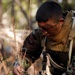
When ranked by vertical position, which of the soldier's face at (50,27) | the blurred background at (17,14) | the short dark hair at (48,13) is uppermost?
the short dark hair at (48,13)

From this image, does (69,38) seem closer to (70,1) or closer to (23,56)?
(23,56)

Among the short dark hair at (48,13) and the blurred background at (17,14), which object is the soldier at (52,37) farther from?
the blurred background at (17,14)

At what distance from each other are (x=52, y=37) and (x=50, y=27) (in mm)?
176

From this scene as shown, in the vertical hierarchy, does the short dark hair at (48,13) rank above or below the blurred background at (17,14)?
above

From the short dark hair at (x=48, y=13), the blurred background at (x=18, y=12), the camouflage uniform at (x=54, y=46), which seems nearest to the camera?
the short dark hair at (x=48, y=13)

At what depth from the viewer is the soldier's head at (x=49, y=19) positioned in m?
4.28

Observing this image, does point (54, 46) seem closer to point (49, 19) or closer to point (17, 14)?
point (49, 19)

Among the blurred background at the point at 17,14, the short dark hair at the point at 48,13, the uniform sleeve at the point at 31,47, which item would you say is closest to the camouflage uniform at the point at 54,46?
the uniform sleeve at the point at 31,47

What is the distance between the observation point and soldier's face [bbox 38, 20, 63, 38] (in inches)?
169

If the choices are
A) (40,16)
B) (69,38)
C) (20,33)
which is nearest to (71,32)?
(69,38)

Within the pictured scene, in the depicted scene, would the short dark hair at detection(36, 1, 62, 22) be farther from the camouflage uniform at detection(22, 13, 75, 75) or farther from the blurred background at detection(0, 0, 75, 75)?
the blurred background at detection(0, 0, 75, 75)

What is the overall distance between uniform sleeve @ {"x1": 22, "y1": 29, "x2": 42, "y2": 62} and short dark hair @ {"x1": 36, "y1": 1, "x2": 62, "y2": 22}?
436mm

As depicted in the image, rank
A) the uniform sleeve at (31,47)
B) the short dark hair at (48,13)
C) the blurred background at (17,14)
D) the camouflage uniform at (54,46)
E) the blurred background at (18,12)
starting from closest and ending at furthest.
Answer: the short dark hair at (48,13)
the camouflage uniform at (54,46)
the uniform sleeve at (31,47)
the blurred background at (17,14)
the blurred background at (18,12)

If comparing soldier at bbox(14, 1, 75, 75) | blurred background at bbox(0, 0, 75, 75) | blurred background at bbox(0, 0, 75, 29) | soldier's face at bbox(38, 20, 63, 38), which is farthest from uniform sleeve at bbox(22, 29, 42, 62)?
blurred background at bbox(0, 0, 75, 29)
